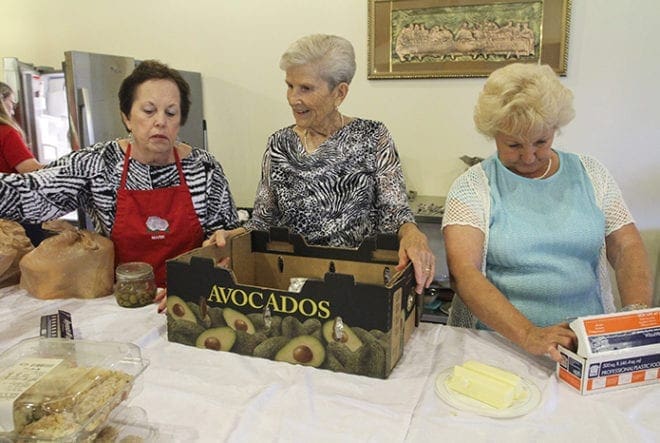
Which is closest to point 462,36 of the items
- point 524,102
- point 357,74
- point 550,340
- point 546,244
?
point 357,74

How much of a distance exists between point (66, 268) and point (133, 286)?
0.21 meters

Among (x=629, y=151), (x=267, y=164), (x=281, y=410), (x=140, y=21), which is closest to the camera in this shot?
(x=281, y=410)

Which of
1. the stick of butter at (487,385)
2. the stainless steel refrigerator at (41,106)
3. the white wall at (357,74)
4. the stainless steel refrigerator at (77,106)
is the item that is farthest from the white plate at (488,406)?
the stainless steel refrigerator at (41,106)

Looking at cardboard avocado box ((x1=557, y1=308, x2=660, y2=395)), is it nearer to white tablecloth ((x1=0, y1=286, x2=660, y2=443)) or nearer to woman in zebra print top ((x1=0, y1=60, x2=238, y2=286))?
white tablecloth ((x1=0, y1=286, x2=660, y2=443))

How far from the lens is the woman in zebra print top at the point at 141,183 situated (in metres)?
1.54

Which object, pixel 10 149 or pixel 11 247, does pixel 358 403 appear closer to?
pixel 11 247

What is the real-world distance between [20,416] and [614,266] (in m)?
1.35

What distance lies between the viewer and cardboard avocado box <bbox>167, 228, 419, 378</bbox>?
103 cm

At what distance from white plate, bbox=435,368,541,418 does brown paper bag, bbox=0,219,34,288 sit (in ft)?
3.81

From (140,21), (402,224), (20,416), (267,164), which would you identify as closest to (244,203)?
(140,21)

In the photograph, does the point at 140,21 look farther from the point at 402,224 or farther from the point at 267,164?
the point at 402,224

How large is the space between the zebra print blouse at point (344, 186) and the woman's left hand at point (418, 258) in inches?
12.9

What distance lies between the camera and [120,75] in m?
2.85

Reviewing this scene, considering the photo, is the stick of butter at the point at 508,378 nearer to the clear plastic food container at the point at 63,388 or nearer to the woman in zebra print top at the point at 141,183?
the clear plastic food container at the point at 63,388
